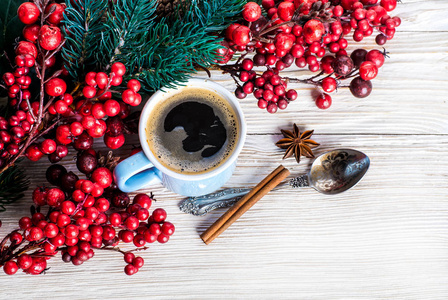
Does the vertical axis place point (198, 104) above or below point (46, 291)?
above

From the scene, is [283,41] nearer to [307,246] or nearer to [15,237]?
[307,246]

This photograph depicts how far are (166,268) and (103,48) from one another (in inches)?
21.5

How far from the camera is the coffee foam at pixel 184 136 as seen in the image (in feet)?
2.87

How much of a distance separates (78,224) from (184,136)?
0.92 ft

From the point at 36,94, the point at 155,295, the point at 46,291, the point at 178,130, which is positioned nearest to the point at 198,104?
the point at 178,130

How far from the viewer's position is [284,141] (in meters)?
1.02

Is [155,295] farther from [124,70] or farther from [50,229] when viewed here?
[124,70]

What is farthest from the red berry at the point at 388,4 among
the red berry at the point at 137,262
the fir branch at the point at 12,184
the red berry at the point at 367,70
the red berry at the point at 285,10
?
the fir branch at the point at 12,184

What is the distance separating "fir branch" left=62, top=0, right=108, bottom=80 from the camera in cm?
72

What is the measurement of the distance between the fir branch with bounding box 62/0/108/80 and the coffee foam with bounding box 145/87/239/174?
176 mm

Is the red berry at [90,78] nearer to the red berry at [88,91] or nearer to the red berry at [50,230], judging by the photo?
the red berry at [88,91]

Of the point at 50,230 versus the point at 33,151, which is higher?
the point at 33,151

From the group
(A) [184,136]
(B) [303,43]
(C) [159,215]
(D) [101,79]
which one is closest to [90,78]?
(D) [101,79]

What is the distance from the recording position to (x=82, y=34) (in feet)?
2.43
